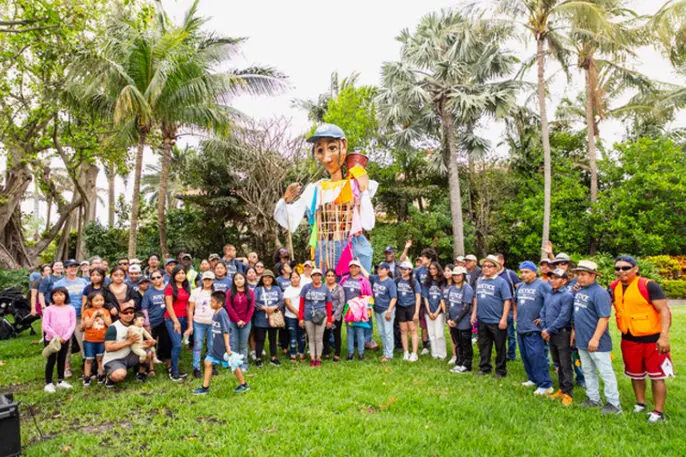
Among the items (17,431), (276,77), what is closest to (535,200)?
(276,77)

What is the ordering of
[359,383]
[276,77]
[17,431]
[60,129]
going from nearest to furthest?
[17,431] < [359,383] < [276,77] < [60,129]

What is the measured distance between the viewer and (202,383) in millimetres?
5574

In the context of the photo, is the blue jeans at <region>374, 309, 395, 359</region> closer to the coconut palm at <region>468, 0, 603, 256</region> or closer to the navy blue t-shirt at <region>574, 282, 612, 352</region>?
the navy blue t-shirt at <region>574, 282, 612, 352</region>

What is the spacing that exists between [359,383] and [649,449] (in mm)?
2952

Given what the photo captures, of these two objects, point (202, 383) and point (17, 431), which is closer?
point (17, 431)

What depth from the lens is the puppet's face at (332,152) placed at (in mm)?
7188

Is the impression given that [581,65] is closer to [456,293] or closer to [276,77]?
[276,77]

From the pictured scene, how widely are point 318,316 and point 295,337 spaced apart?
2.59ft

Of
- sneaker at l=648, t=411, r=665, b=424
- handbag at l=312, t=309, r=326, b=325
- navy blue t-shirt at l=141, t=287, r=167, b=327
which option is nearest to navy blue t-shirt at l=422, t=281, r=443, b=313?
handbag at l=312, t=309, r=326, b=325

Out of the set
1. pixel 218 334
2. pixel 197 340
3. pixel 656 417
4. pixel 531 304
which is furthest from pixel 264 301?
pixel 656 417

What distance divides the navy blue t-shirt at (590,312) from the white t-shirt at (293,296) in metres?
3.72

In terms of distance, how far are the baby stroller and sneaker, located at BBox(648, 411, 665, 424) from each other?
10.3 m

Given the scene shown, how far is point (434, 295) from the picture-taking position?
22.3ft

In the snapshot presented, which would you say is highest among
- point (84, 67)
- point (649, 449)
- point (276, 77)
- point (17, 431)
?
point (276, 77)
